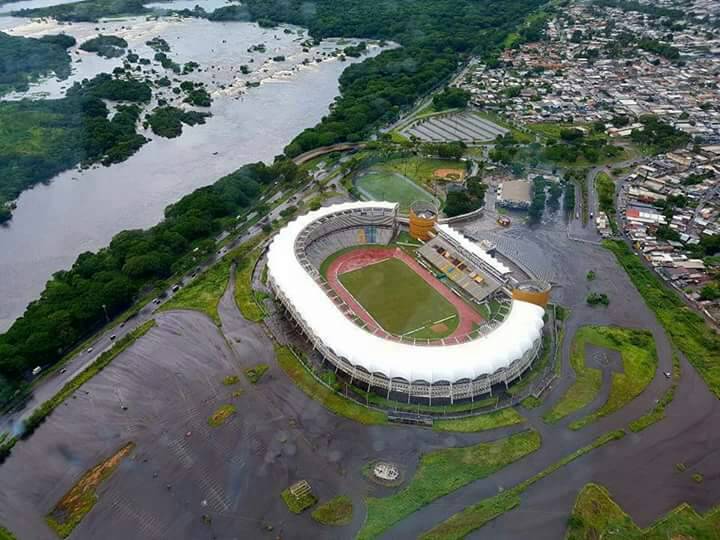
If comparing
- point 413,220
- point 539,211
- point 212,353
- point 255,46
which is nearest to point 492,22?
point 255,46

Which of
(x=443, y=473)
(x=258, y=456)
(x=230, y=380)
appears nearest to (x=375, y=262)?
(x=230, y=380)

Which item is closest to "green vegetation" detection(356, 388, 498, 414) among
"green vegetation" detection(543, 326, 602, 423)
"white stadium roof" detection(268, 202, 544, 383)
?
"white stadium roof" detection(268, 202, 544, 383)

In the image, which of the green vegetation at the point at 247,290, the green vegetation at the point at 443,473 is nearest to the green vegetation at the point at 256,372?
the green vegetation at the point at 247,290

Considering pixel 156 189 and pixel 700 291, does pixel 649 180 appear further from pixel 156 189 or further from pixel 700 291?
pixel 156 189

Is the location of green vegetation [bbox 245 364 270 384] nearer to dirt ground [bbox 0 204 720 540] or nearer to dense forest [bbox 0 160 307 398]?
dirt ground [bbox 0 204 720 540]

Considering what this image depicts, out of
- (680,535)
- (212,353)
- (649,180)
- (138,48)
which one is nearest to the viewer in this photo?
(680,535)

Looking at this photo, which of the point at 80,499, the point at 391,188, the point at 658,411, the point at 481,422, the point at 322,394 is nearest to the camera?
the point at 80,499

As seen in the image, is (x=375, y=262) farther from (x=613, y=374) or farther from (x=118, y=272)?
(x=118, y=272)
